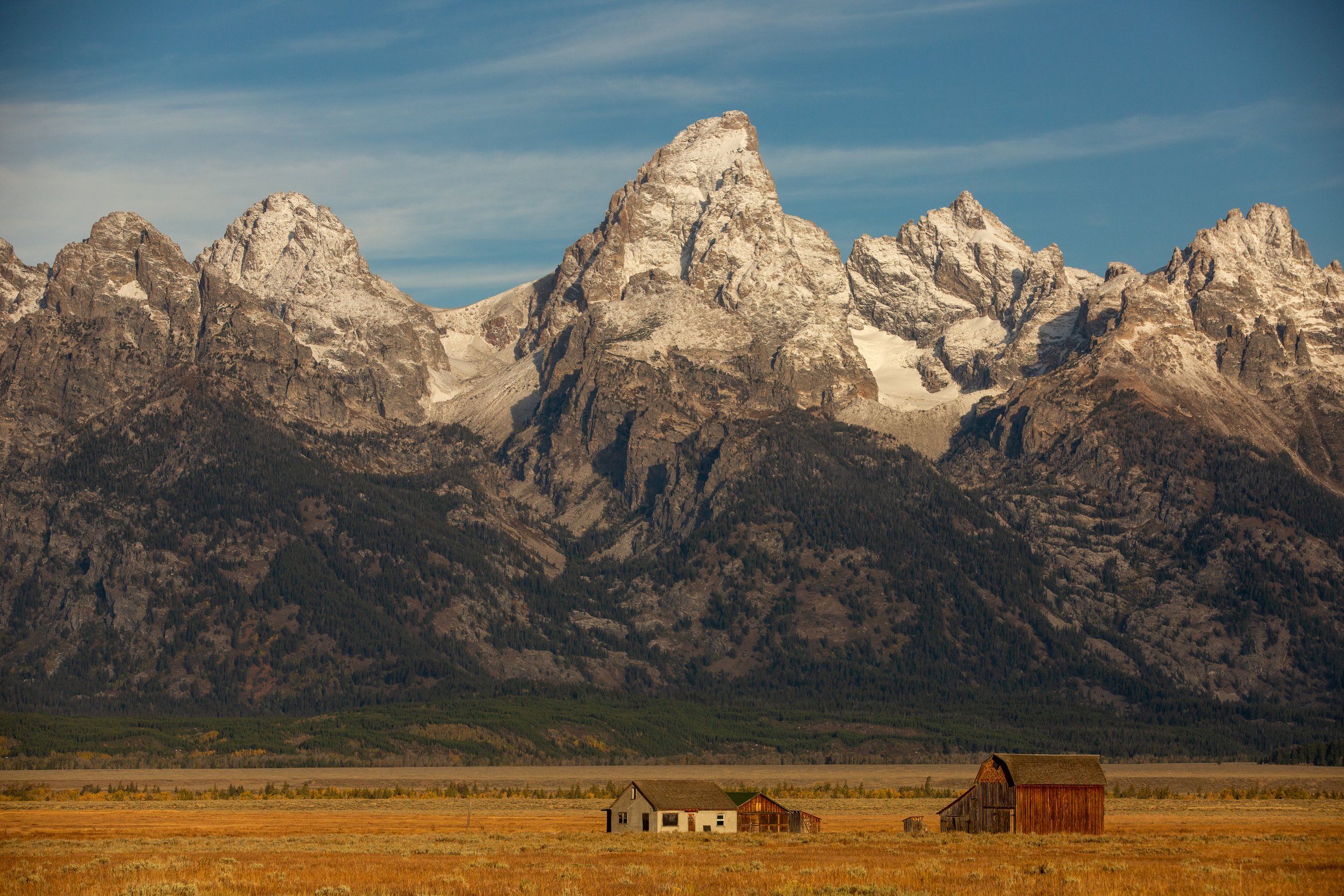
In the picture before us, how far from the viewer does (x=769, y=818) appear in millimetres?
175250

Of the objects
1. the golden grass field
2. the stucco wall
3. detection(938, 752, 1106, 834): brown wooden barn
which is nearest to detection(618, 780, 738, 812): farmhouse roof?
the stucco wall

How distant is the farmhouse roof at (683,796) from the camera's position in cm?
16875

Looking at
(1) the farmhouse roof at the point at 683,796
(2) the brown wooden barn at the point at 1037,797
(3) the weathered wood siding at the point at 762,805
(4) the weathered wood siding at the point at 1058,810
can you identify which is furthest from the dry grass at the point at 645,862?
(3) the weathered wood siding at the point at 762,805

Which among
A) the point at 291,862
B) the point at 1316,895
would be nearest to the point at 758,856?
the point at 291,862

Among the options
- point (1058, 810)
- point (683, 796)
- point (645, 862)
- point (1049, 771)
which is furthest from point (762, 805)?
point (645, 862)

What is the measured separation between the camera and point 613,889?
358ft

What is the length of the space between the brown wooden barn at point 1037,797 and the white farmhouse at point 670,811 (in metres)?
24.1

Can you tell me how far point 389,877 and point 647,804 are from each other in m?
55.8

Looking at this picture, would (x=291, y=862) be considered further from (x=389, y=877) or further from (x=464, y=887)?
(x=464, y=887)

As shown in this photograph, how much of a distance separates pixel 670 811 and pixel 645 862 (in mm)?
37121

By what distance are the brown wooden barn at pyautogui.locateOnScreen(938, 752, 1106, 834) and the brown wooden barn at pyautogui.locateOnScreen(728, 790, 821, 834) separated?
18085mm

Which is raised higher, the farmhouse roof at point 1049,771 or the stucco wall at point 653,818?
the farmhouse roof at point 1049,771

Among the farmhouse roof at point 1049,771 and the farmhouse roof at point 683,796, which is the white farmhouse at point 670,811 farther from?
the farmhouse roof at point 1049,771

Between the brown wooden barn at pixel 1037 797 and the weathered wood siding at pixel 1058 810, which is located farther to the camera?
the brown wooden barn at pixel 1037 797
